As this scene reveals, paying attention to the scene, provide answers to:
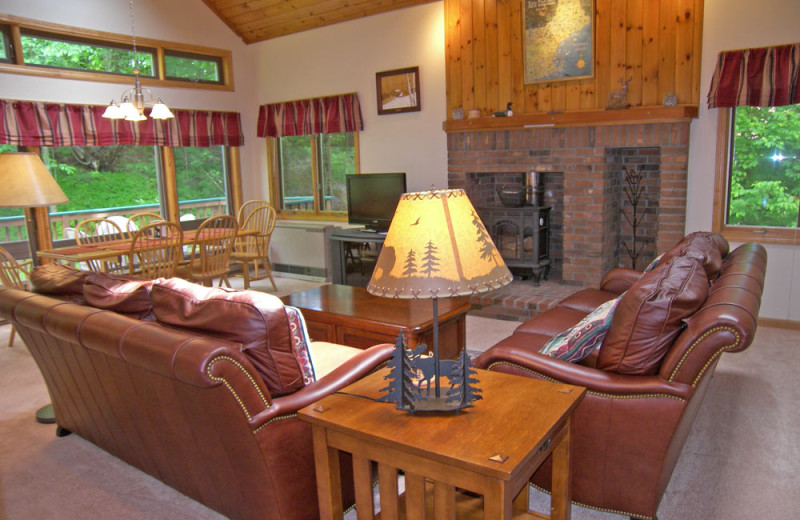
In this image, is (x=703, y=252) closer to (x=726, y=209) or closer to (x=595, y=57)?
(x=726, y=209)

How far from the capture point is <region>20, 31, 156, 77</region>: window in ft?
17.4

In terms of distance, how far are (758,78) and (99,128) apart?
5.61 metres

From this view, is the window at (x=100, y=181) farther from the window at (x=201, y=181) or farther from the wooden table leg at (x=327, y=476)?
the wooden table leg at (x=327, y=476)

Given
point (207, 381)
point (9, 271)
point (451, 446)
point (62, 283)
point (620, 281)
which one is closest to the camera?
point (451, 446)

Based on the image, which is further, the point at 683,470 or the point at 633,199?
the point at 633,199

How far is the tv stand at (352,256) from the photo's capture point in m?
5.94

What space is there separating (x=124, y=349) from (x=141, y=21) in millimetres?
5203

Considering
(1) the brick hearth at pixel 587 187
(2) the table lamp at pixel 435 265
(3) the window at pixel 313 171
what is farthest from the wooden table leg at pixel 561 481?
(3) the window at pixel 313 171

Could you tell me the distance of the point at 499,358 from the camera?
2199 mm

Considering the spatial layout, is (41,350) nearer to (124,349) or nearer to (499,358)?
(124,349)

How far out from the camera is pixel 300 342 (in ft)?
6.75

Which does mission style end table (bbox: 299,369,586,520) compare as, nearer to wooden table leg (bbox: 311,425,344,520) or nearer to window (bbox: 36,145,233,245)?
wooden table leg (bbox: 311,425,344,520)

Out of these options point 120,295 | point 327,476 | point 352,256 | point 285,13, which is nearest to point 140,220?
point 352,256

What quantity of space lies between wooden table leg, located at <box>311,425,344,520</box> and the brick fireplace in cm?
357
